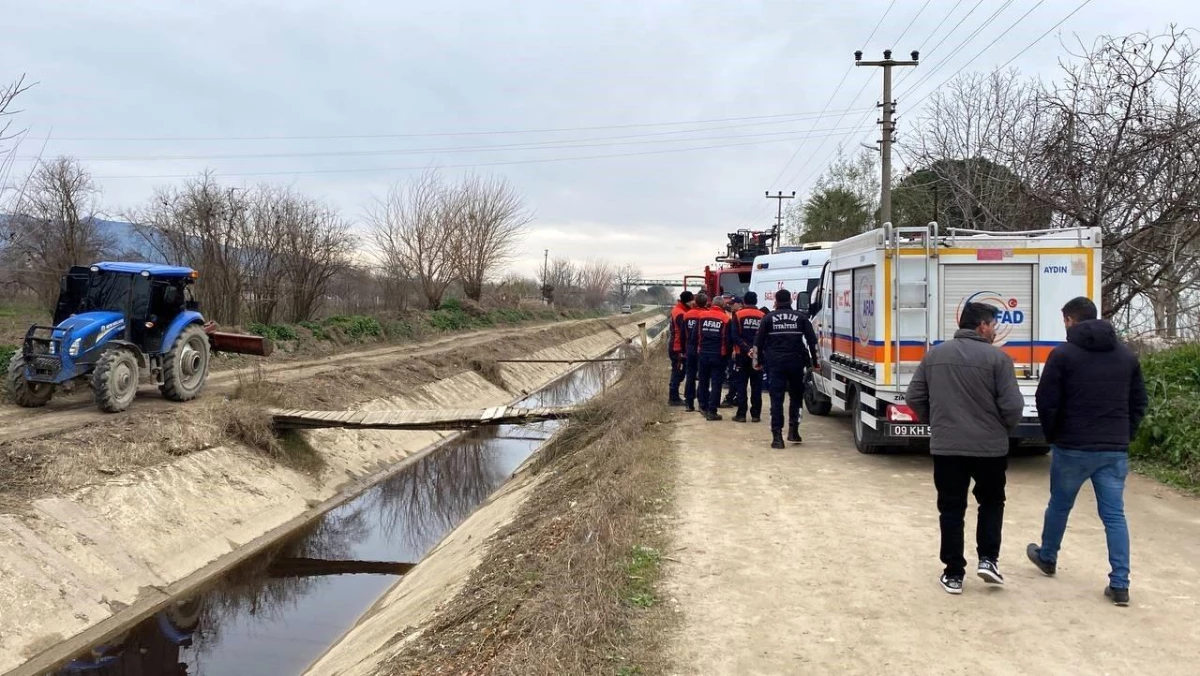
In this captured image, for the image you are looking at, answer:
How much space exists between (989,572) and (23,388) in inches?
524

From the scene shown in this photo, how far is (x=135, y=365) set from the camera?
39.5ft

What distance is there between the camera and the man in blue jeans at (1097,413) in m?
4.77

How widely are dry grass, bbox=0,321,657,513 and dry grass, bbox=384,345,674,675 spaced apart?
5.64 metres

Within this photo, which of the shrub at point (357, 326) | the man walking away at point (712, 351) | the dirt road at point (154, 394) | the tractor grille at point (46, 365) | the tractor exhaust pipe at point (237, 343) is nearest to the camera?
the dirt road at point (154, 394)

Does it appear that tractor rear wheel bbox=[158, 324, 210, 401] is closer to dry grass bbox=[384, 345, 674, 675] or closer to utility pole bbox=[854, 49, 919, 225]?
dry grass bbox=[384, 345, 674, 675]

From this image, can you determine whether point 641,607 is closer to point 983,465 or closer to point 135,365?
point 983,465

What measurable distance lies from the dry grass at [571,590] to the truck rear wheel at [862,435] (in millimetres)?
2369

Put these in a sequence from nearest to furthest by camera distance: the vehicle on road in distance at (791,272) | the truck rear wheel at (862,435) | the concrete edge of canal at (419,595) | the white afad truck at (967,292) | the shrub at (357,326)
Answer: the concrete edge of canal at (419,595) → the white afad truck at (967,292) → the truck rear wheel at (862,435) → the vehicle on road in distance at (791,272) → the shrub at (357,326)

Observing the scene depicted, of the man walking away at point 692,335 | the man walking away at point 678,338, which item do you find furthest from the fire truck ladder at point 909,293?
the man walking away at point 678,338

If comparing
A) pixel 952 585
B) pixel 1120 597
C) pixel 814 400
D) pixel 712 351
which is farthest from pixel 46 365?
pixel 1120 597

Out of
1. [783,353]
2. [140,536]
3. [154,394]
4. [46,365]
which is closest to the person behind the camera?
[140,536]

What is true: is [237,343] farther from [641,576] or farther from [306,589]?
[641,576]

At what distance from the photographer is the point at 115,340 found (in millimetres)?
11773

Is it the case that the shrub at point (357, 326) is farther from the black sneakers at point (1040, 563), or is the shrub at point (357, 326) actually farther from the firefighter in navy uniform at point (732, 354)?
the black sneakers at point (1040, 563)
